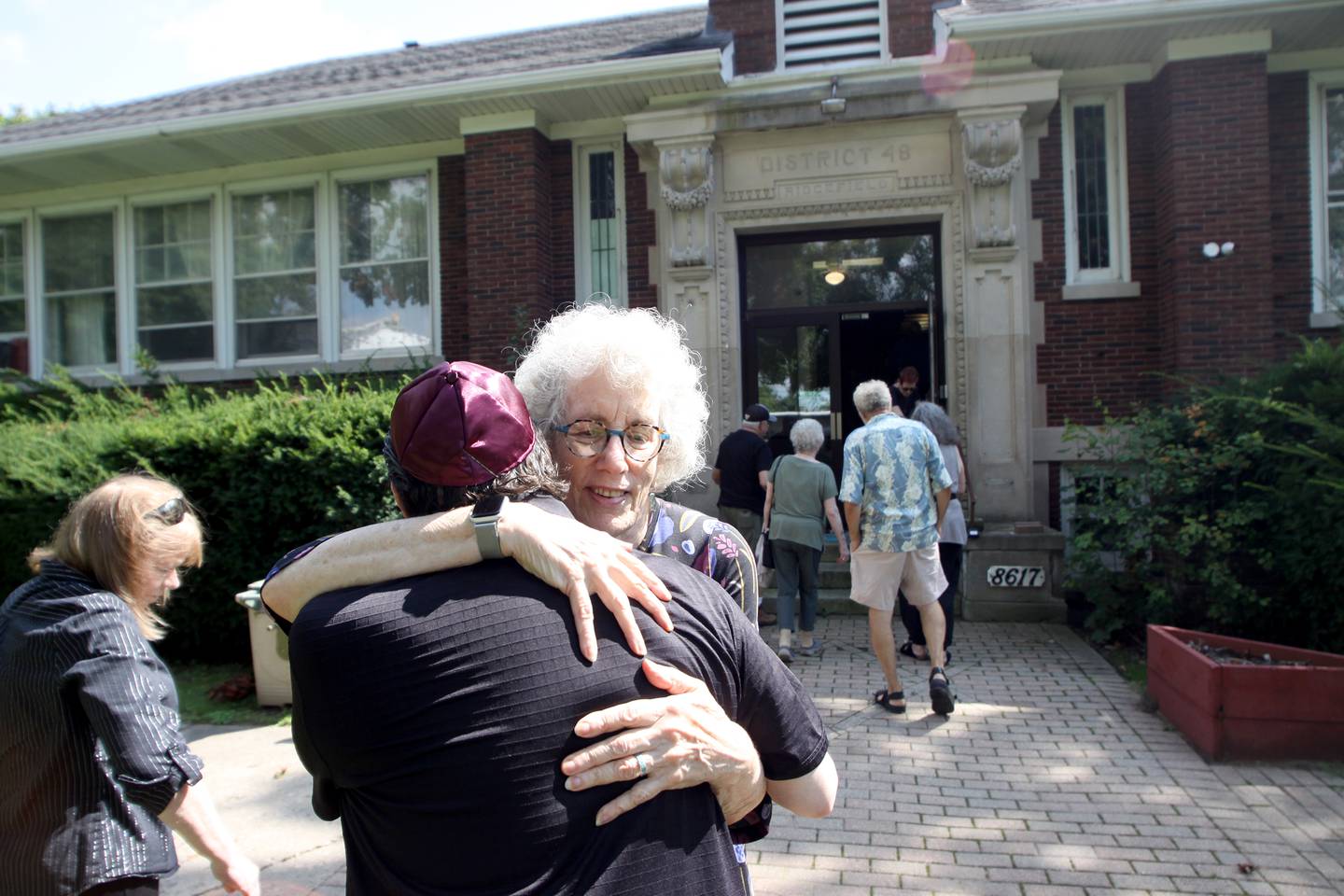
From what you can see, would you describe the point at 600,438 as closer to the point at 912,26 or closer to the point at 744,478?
the point at 744,478

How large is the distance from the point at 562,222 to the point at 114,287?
22.2ft

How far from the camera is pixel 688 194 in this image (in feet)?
31.4

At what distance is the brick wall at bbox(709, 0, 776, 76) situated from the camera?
31.9ft

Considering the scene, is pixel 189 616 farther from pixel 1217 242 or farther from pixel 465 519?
pixel 1217 242

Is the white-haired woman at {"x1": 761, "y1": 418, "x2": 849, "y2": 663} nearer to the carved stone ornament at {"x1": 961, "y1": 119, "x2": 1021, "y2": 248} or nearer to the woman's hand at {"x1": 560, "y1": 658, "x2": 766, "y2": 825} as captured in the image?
the carved stone ornament at {"x1": 961, "y1": 119, "x2": 1021, "y2": 248}

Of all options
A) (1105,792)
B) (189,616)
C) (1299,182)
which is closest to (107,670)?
(1105,792)

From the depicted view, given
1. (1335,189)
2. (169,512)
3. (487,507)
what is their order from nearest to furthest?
(487,507)
(169,512)
(1335,189)

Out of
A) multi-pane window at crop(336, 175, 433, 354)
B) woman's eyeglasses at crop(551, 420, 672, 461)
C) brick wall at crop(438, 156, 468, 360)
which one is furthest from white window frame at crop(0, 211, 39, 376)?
woman's eyeglasses at crop(551, 420, 672, 461)

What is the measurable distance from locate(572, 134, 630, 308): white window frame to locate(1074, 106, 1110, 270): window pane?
4.88 m

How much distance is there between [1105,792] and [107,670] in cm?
435

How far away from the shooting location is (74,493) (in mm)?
7391

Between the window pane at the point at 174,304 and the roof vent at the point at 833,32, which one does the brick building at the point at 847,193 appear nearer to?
the roof vent at the point at 833,32

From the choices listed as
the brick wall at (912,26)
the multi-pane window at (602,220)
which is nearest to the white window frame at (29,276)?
the multi-pane window at (602,220)

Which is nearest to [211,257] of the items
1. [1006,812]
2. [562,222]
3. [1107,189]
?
[562,222]
